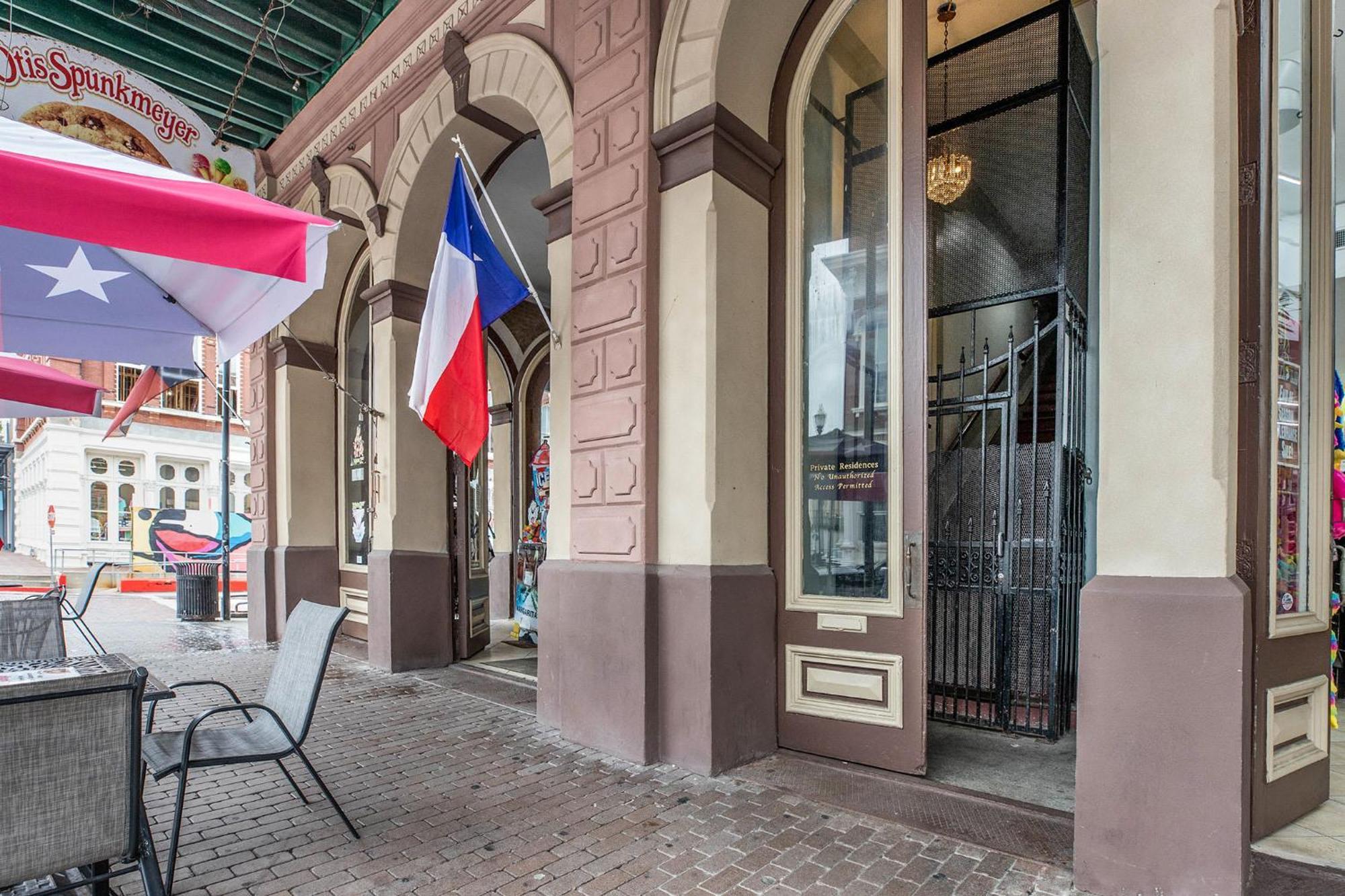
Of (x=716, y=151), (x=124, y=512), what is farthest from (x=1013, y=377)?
(x=124, y=512)

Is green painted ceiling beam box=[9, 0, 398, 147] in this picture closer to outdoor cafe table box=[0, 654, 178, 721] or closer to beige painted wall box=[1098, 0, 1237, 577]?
outdoor cafe table box=[0, 654, 178, 721]

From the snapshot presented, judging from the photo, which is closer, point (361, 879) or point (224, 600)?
point (361, 879)

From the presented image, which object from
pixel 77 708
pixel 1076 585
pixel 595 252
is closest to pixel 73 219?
pixel 77 708

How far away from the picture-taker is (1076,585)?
5297 millimetres

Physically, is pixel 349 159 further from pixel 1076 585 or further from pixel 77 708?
pixel 1076 585

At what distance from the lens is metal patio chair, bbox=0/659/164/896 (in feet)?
7.16

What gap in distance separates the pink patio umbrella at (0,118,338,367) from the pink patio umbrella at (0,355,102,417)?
837 millimetres

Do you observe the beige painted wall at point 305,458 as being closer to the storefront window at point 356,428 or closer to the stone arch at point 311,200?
the storefront window at point 356,428

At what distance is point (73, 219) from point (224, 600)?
11569 mm

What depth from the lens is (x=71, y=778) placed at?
2.28 meters

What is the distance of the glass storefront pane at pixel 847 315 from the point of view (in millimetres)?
4488

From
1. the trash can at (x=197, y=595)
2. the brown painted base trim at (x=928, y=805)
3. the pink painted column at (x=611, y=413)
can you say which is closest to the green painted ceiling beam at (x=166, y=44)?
the pink painted column at (x=611, y=413)

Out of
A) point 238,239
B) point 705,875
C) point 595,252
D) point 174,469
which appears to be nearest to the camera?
point 238,239

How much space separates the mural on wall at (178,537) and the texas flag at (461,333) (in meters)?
18.6
